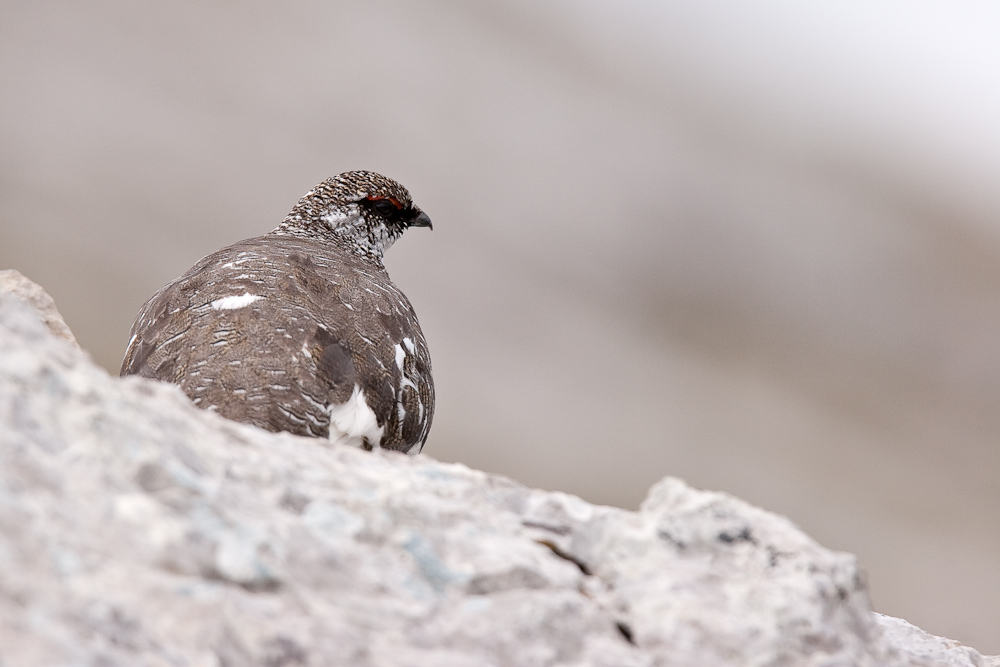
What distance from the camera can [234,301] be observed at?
9.79ft

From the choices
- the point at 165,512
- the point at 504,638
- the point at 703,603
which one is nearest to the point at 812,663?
the point at 703,603

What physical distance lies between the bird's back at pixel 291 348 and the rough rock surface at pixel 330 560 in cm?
113

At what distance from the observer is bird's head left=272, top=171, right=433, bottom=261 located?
4.67 meters

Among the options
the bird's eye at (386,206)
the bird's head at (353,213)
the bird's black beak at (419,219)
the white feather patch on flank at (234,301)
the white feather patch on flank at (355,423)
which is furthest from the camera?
the bird's black beak at (419,219)

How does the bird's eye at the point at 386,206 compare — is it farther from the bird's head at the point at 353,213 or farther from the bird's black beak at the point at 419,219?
the bird's black beak at the point at 419,219

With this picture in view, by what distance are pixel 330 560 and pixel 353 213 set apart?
3.66 m

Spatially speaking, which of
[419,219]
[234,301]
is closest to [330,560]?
[234,301]

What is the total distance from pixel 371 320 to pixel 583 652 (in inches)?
84.1

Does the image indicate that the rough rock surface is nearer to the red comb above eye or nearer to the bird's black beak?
the red comb above eye

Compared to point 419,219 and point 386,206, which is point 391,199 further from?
point 419,219

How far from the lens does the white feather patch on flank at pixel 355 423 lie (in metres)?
2.82

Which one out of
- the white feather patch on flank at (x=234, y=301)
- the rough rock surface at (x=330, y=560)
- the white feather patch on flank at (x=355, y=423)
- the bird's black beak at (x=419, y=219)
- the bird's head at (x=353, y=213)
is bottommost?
the rough rock surface at (x=330, y=560)

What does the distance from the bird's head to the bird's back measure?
1115mm

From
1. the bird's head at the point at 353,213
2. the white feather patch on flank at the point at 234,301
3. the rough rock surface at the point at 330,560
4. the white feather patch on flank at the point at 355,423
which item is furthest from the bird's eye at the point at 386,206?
the rough rock surface at the point at 330,560
